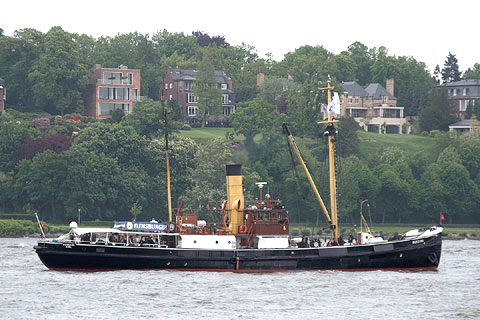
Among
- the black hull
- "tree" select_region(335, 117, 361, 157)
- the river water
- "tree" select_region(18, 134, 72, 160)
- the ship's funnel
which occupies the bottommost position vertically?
the river water

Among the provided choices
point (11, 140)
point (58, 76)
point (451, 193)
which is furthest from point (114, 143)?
point (451, 193)

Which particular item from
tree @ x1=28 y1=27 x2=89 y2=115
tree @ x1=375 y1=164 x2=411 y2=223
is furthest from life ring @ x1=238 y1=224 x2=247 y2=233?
tree @ x1=28 y1=27 x2=89 y2=115

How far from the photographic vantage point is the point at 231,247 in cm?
7856

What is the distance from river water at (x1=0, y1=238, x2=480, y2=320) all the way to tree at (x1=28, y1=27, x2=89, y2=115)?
11342cm

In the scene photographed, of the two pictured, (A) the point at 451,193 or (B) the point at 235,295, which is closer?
(B) the point at 235,295

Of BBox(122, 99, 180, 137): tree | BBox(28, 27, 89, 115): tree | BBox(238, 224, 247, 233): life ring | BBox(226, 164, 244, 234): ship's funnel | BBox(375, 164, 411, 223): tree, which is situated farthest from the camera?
BBox(28, 27, 89, 115): tree

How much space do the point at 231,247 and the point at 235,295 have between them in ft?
36.5

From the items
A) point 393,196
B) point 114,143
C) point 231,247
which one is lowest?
point 231,247

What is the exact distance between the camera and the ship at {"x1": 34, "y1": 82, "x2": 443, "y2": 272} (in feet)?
253

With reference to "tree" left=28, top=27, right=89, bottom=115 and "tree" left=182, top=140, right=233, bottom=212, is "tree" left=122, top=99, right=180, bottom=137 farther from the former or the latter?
"tree" left=182, top=140, right=233, bottom=212

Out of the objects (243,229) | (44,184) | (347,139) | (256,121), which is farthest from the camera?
(347,139)

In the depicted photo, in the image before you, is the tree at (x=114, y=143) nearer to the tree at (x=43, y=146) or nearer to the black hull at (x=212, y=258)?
the tree at (x=43, y=146)

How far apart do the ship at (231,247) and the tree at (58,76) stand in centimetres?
11882

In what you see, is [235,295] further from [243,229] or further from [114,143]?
[114,143]
